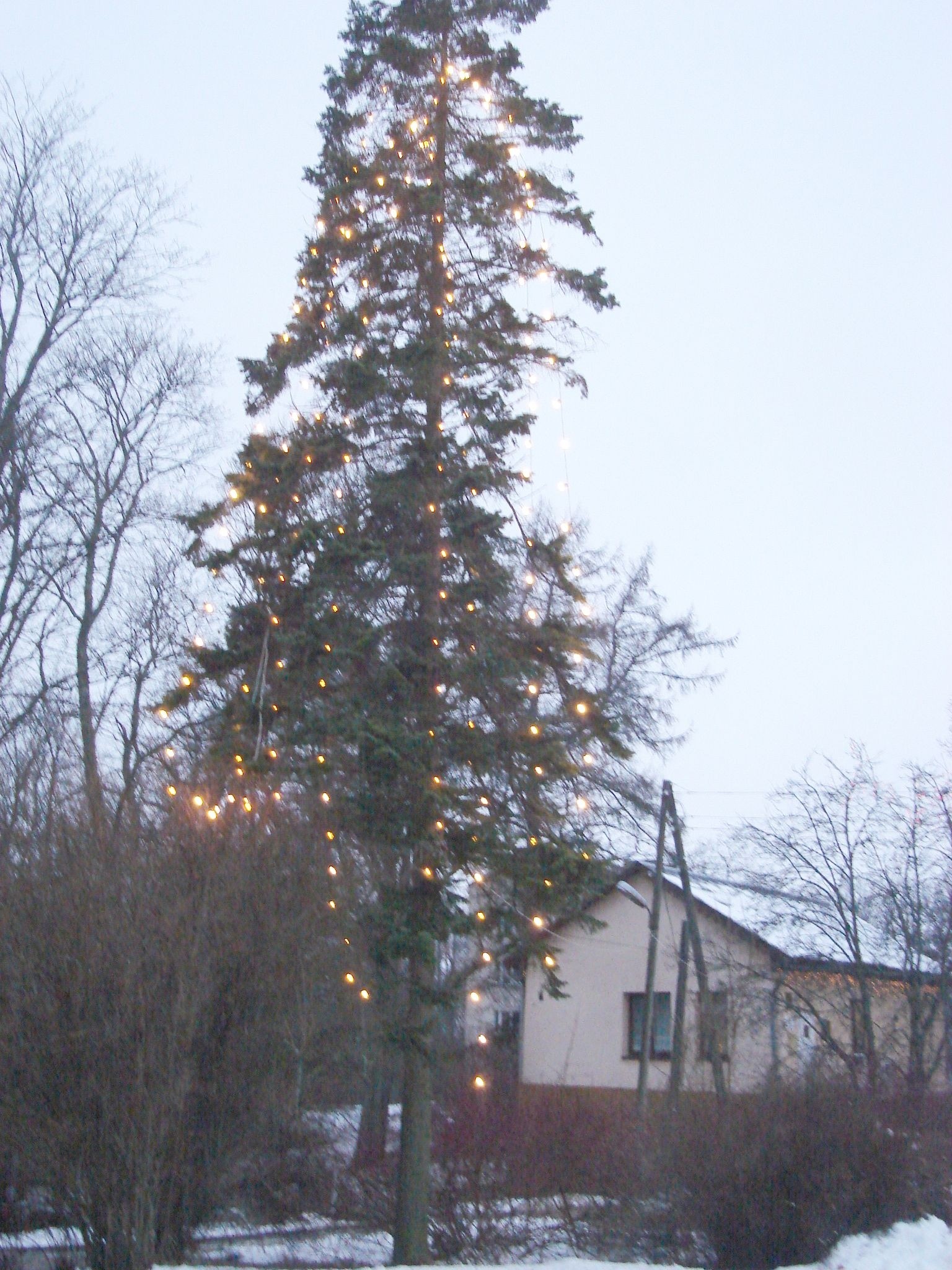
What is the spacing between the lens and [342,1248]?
44.3ft

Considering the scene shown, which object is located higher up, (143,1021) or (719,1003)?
(719,1003)

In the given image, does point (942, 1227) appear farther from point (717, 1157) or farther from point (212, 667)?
point (212, 667)

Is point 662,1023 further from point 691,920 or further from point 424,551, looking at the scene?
point 424,551

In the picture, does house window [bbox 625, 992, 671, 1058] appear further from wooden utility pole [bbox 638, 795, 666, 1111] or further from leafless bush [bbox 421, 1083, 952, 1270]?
leafless bush [bbox 421, 1083, 952, 1270]

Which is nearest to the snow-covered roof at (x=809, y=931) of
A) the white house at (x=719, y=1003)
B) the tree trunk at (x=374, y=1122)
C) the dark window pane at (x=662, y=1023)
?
the white house at (x=719, y=1003)

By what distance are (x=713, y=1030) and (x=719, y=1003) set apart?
3.53m

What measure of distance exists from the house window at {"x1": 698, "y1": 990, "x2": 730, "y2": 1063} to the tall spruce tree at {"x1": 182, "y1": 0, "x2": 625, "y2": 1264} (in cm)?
538

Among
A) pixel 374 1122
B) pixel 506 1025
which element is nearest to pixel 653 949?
pixel 374 1122

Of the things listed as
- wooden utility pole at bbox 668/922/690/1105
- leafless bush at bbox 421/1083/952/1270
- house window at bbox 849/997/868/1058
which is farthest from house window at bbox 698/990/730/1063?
leafless bush at bbox 421/1083/952/1270

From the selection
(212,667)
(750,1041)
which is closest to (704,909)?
(750,1041)

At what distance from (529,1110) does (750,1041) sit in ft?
28.5

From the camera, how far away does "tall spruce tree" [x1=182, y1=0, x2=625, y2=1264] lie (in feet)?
41.2

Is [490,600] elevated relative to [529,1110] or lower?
elevated

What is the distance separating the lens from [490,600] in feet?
45.6
